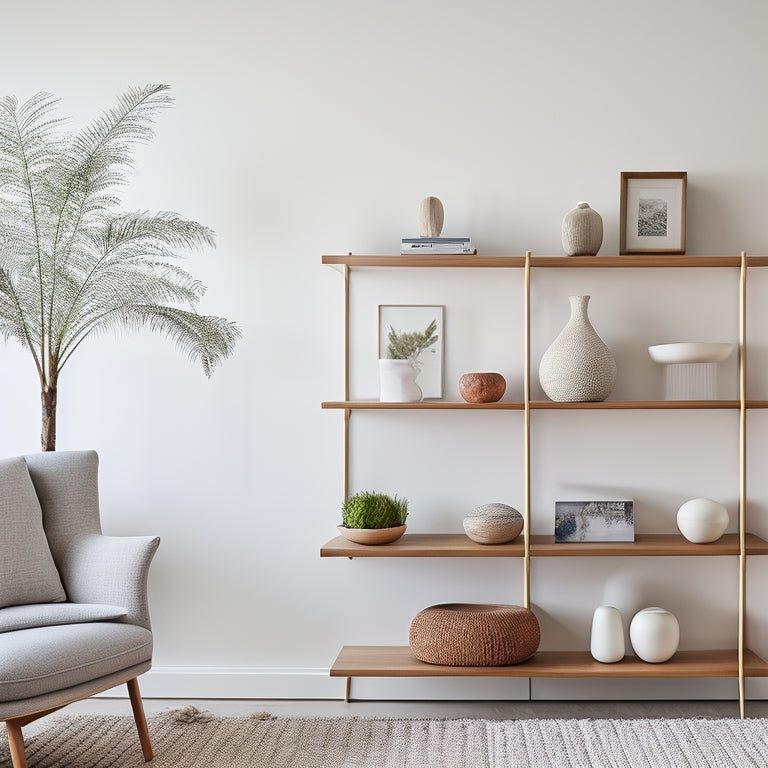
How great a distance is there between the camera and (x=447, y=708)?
291 cm

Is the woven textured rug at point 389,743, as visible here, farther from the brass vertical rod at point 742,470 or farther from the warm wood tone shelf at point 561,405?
the warm wood tone shelf at point 561,405

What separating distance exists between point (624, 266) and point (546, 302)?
0.31 m

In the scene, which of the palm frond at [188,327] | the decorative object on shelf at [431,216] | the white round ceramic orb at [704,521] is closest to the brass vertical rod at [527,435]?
the decorative object on shelf at [431,216]

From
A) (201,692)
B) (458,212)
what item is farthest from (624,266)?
(201,692)

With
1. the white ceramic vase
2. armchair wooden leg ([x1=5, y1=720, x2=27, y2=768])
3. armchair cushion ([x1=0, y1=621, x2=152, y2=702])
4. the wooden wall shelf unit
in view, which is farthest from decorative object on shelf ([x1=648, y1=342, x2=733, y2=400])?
armchair wooden leg ([x1=5, y1=720, x2=27, y2=768])

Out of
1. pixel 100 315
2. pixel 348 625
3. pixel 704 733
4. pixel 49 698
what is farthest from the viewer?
pixel 348 625

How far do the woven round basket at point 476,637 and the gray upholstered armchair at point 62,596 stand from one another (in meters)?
0.92

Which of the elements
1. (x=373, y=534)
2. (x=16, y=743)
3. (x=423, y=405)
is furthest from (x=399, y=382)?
(x=16, y=743)

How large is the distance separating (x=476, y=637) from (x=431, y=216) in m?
1.47

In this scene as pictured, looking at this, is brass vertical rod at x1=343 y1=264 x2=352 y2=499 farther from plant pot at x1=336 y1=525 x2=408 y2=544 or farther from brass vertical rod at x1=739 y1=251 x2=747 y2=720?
brass vertical rod at x1=739 y1=251 x2=747 y2=720

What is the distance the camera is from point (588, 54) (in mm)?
3035

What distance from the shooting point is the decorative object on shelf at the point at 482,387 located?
2.81 metres

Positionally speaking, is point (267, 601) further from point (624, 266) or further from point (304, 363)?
point (624, 266)

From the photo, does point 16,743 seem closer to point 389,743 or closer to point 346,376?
point 389,743
